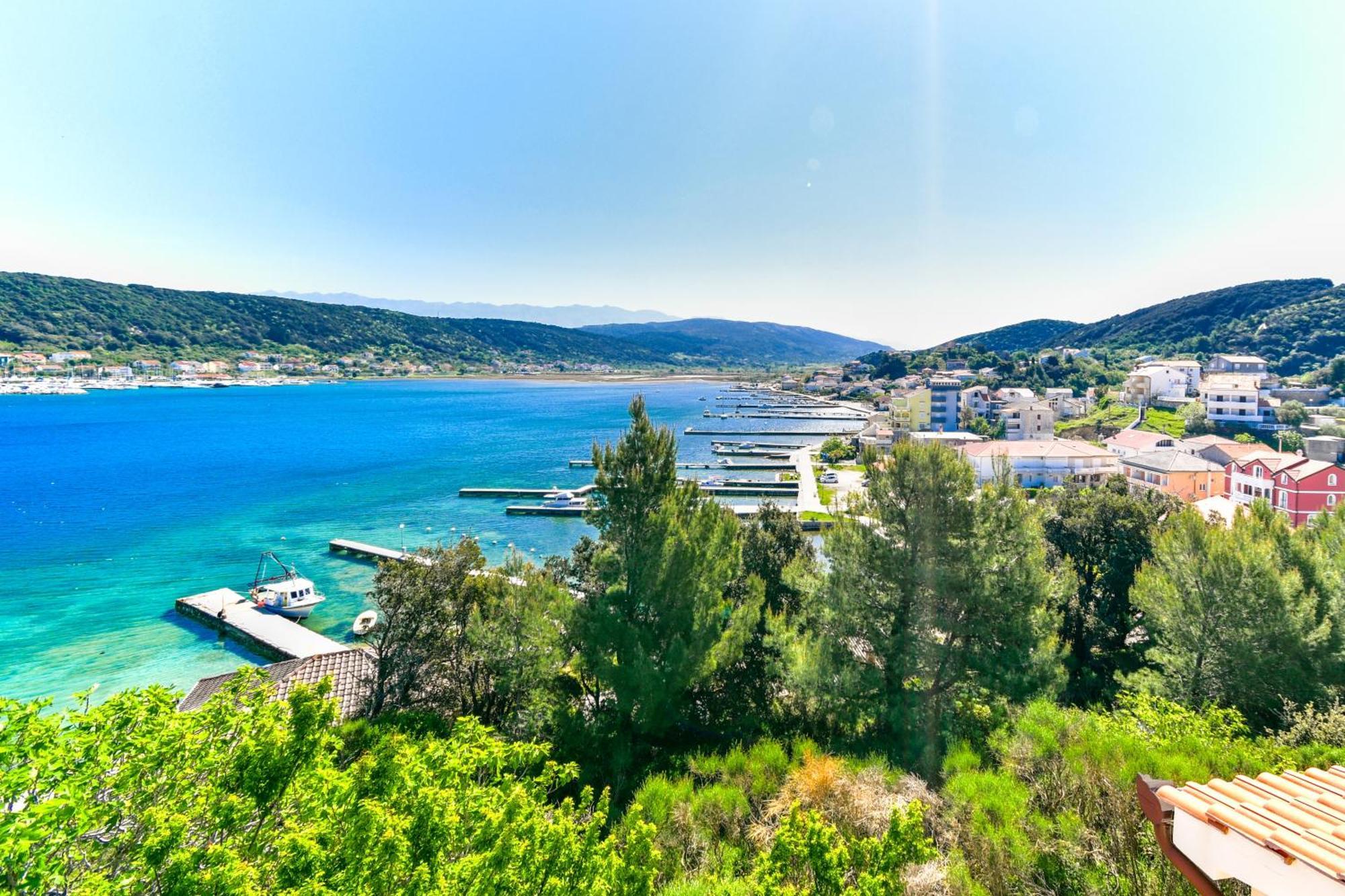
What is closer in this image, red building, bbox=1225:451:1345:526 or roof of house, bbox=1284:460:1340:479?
red building, bbox=1225:451:1345:526

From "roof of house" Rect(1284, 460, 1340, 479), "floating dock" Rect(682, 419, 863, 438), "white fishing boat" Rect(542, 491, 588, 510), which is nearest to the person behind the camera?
"roof of house" Rect(1284, 460, 1340, 479)

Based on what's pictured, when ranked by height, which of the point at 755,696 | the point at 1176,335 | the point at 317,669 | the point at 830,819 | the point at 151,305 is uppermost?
the point at 151,305

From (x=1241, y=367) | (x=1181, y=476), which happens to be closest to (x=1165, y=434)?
(x=1181, y=476)

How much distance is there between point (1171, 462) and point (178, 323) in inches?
8020

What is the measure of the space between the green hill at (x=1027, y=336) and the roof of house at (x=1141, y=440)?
139 meters

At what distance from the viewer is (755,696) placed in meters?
10.8

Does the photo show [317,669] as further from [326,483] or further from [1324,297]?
[1324,297]

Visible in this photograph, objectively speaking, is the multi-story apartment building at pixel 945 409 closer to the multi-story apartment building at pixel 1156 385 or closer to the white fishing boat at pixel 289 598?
the multi-story apartment building at pixel 1156 385

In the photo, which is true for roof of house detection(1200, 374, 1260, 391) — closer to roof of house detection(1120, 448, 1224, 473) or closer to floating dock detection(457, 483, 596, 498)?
roof of house detection(1120, 448, 1224, 473)

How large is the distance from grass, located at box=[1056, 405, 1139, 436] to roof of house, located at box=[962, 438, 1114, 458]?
64.9 feet

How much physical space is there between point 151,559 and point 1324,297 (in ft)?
548

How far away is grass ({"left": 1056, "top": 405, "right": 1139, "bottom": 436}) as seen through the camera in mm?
58400

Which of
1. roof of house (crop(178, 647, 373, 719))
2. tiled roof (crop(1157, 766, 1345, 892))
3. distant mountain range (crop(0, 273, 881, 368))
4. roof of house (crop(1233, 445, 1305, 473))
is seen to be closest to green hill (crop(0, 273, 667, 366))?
distant mountain range (crop(0, 273, 881, 368))

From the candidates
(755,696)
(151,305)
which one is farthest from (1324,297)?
(151,305)
